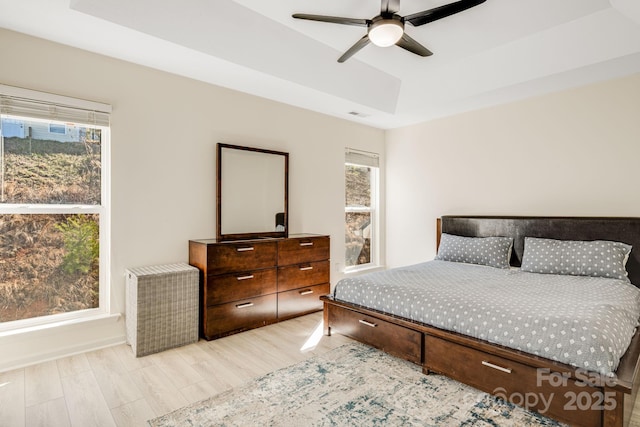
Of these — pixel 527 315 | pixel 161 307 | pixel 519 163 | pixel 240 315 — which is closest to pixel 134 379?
pixel 161 307

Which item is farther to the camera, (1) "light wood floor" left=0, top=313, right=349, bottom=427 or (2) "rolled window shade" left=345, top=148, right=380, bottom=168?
(2) "rolled window shade" left=345, top=148, right=380, bottom=168

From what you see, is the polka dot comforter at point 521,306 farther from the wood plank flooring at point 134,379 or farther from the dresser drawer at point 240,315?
the dresser drawer at point 240,315

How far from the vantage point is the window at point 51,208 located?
2.50 metres

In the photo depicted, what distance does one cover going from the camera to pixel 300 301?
12.1ft

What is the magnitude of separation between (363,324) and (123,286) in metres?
2.06

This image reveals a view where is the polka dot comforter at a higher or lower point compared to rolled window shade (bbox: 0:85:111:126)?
lower

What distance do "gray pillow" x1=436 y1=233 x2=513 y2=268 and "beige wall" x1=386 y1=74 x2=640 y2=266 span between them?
1.72 ft

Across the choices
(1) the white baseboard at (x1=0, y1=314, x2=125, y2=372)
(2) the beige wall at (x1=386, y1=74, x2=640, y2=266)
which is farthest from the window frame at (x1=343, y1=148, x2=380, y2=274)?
(1) the white baseboard at (x1=0, y1=314, x2=125, y2=372)

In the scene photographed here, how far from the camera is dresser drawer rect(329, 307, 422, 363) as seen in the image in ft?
8.01

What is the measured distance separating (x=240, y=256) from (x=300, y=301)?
0.90m

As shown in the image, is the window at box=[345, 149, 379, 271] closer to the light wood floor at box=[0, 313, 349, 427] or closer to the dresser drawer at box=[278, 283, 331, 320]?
the dresser drawer at box=[278, 283, 331, 320]

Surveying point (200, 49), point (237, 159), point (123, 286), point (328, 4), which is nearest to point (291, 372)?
point (123, 286)

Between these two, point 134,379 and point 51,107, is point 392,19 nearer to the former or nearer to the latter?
point 51,107

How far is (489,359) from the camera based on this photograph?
2.06 metres
